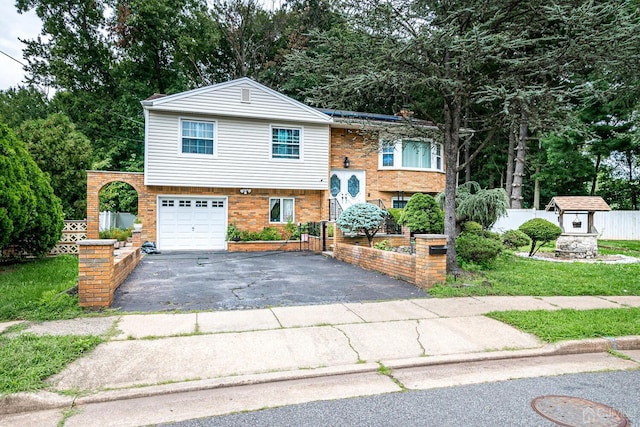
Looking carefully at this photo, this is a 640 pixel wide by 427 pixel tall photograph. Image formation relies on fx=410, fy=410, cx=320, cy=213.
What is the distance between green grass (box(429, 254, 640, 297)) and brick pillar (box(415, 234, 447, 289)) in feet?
0.59

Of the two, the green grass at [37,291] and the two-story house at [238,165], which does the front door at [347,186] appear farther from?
the green grass at [37,291]

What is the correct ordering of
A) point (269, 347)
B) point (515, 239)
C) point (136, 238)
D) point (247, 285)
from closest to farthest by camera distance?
point (269, 347)
point (247, 285)
point (515, 239)
point (136, 238)

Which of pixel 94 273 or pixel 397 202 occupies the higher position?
pixel 397 202

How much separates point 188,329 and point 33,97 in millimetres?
36088

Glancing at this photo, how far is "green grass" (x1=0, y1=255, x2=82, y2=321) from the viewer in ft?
18.9

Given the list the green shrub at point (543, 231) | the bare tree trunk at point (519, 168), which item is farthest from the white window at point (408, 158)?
the green shrub at point (543, 231)

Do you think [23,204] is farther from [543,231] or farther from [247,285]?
[543,231]

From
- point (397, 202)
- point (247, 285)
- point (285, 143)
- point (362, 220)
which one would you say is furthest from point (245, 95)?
point (247, 285)

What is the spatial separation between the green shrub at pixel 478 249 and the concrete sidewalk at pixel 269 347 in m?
3.32

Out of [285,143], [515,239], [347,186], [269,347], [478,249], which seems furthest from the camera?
[347,186]

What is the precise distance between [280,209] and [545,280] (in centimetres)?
1093

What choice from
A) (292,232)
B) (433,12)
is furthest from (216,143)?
(433,12)

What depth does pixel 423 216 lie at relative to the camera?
11969 mm

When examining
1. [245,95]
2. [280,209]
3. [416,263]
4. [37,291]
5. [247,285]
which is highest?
[245,95]
